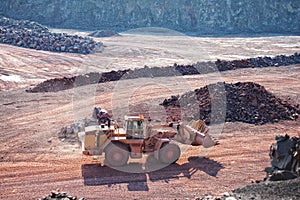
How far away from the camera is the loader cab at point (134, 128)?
1180 cm

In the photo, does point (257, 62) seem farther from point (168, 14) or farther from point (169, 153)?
point (168, 14)

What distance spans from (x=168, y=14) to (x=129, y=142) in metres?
44.5

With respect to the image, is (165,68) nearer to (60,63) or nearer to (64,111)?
(60,63)

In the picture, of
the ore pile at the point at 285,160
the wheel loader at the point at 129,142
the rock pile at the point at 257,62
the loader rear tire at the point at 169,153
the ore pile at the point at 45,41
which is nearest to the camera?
the ore pile at the point at 285,160

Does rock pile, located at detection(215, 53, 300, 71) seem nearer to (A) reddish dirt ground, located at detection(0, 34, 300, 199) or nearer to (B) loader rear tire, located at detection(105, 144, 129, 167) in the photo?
(A) reddish dirt ground, located at detection(0, 34, 300, 199)

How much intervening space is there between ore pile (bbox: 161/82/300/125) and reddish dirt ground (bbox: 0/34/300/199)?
557 mm

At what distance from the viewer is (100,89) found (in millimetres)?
22828

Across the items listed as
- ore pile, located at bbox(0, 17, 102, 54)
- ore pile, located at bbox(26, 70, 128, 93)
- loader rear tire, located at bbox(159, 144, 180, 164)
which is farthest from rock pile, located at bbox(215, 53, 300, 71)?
loader rear tire, located at bbox(159, 144, 180, 164)

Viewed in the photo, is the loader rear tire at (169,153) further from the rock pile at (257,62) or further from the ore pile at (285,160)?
the rock pile at (257,62)

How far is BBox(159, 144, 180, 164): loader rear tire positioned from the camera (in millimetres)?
12008

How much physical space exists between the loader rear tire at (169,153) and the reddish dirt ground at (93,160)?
254 millimetres

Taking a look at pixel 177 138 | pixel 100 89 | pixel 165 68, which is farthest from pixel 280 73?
pixel 177 138

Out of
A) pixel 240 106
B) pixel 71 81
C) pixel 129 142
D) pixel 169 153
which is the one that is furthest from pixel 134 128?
pixel 71 81

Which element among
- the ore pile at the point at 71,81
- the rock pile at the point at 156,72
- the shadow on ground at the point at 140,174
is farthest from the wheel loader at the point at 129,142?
the rock pile at the point at 156,72
